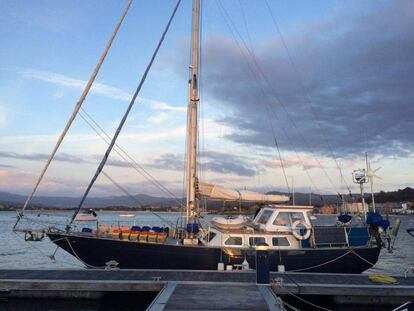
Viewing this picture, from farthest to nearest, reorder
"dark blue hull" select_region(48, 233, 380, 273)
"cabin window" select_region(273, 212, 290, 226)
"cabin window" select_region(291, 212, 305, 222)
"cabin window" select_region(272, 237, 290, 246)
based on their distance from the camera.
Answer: "cabin window" select_region(291, 212, 305, 222) → "cabin window" select_region(273, 212, 290, 226) → "cabin window" select_region(272, 237, 290, 246) → "dark blue hull" select_region(48, 233, 380, 273)

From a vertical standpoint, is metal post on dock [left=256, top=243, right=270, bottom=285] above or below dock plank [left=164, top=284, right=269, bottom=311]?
above

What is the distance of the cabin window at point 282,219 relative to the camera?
17688mm

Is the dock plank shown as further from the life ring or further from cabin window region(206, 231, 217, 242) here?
the life ring

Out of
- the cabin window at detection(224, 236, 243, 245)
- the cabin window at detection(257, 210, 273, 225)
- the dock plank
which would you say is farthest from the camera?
the cabin window at detection(257, 210, 273, 225)

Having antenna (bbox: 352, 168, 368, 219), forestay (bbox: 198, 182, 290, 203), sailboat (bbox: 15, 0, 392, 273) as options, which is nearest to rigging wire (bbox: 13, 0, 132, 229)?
sailboat (bbox: 15, 0, 392, 273)

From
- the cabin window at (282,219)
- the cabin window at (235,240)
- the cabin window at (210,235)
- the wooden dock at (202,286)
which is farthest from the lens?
the cabin window at (282,219)

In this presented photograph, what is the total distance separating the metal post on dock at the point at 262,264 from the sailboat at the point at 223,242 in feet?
9.43

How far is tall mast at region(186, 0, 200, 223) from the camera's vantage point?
1839 cm

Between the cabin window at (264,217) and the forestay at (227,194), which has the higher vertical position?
the forestay at (227,194)

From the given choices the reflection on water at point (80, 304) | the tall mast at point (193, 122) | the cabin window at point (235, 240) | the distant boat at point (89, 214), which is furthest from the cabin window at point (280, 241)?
the distant boat at point (89, 214)

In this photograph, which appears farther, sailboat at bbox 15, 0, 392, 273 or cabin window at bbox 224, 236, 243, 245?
cabin window at bbox 224, 236, 243, 245

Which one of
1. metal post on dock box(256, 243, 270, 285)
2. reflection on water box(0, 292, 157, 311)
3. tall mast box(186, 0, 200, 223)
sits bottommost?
reflection on water box(0, 292, 157, 311)

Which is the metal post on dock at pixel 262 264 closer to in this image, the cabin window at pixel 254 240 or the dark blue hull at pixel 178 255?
the dark blue hull at pixel 178 255

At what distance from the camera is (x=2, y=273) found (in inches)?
590
